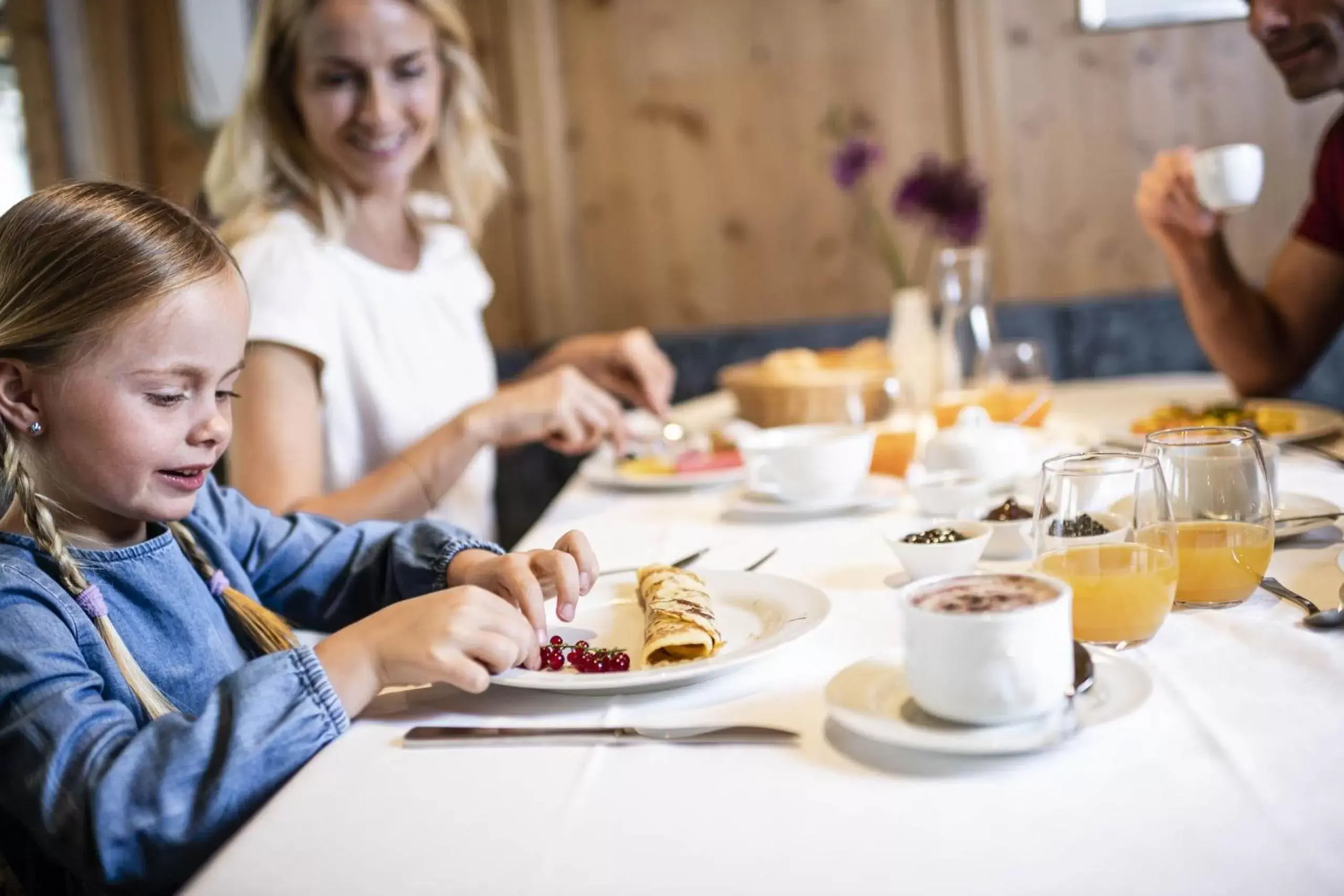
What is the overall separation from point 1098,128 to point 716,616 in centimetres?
326

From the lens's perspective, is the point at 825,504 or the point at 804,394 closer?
the point at 825,504

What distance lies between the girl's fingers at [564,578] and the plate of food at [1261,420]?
90cm

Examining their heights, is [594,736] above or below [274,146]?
below

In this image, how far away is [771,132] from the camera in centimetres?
395

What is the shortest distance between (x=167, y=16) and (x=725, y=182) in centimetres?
196

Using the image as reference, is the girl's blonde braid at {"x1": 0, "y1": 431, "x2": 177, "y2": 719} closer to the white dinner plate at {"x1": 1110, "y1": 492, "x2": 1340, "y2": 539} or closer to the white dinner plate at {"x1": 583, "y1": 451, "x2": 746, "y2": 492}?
the white dinner plate at {"x1": 583, "y1": 451, "x2": 746, "y2": 492}

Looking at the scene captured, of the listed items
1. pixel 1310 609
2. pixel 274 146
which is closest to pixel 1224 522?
pixel 1310 609

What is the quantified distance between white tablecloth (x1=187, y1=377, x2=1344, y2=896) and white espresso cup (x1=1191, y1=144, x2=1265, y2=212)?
0.96 metres

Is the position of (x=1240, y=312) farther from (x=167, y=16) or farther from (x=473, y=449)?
(x=167, y=16)

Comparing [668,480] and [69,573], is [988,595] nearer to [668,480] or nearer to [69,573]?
[69,573]

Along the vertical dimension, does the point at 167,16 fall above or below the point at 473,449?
above

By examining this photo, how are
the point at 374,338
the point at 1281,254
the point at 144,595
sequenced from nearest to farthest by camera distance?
the point at 144,595 → the point at 374,338 → the point at 1281,254

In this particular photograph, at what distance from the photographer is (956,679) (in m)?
0.73

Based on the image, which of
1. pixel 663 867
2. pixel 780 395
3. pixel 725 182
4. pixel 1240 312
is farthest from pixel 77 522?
pixel 725 182
